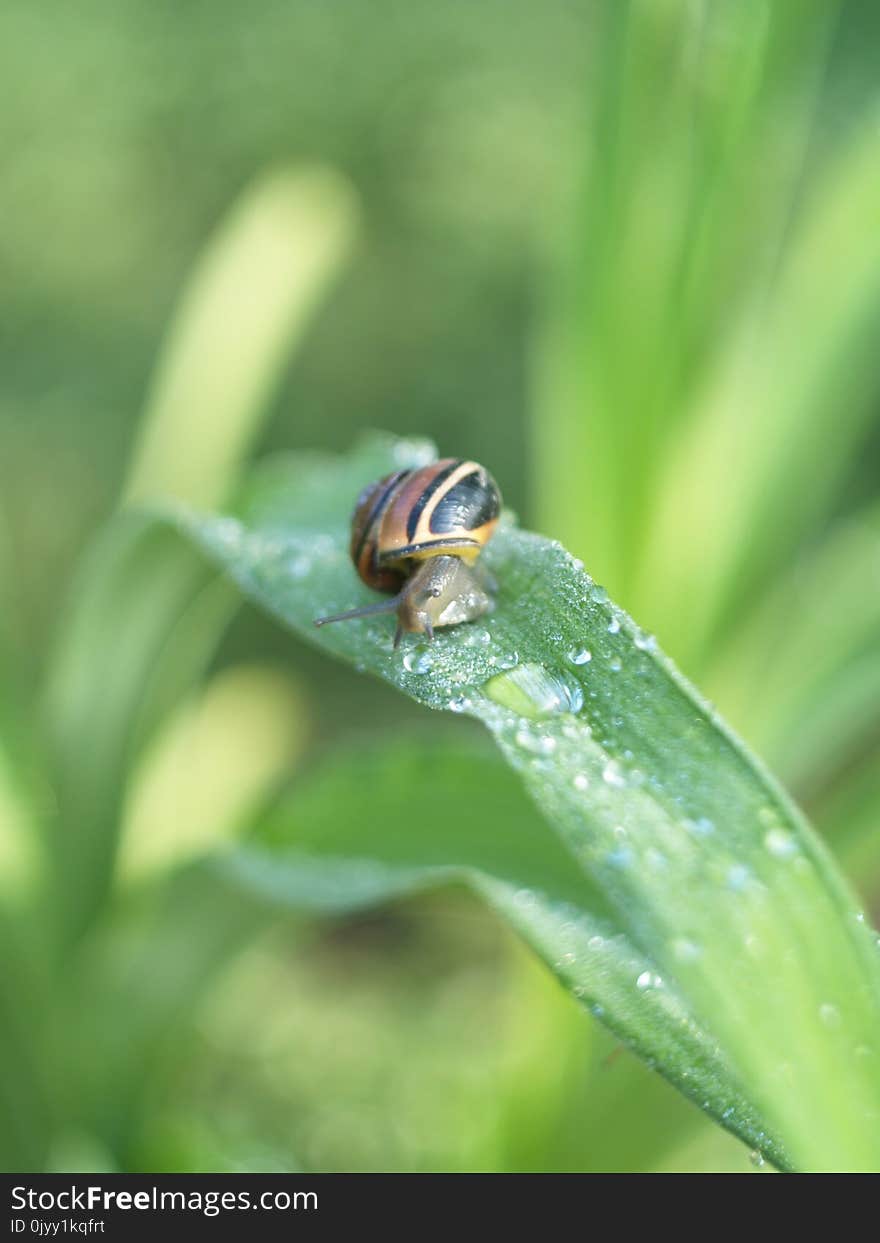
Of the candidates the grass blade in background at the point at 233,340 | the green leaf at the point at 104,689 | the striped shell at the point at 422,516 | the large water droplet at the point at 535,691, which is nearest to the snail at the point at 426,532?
the striped shell at the point at 422,516

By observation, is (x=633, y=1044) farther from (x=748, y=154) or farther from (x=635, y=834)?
(x=748, y=154)

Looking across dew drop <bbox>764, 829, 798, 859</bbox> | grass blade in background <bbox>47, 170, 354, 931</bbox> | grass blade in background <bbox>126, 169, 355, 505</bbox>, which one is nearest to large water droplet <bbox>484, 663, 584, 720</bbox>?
dew drop <bbox>764, 829, 798, 859</bbox>

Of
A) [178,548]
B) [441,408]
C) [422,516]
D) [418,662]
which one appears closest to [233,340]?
[178,548]

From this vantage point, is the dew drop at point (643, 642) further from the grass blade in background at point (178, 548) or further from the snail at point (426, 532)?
the grass blade in background at point (178, 548)

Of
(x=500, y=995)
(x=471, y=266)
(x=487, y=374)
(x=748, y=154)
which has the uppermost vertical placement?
(x=471, y=266)

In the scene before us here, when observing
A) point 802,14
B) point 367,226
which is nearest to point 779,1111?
point 802,14

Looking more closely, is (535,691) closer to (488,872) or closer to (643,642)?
(643,642)
